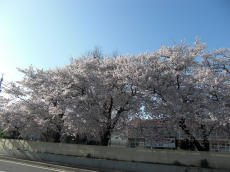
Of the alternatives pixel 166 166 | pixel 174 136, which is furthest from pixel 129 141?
pixel 166 166

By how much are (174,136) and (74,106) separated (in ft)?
27.5

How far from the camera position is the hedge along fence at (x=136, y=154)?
11930 millimetres

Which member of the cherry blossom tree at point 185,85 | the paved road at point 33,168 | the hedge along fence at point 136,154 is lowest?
the paved road at point 33,168

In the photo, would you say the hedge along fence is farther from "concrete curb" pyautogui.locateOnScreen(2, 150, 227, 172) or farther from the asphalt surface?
the asphalt surface

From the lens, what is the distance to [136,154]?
14391 mm

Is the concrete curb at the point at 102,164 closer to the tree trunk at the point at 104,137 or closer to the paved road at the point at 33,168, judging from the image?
the paved road at the point at 33,168

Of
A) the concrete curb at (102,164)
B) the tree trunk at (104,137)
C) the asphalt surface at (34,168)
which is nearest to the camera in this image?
the asphalt surface at (34,168)

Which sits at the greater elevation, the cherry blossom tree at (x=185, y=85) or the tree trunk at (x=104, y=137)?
the cherry blossom tree at (x=185, y=85)

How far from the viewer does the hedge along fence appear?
39.1 feet

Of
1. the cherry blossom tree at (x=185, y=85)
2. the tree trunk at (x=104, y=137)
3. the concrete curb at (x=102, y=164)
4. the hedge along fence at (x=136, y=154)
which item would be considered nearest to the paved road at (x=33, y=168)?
the concrete curb at (x=102, y=164)

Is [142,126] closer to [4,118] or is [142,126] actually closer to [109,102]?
[109,102]

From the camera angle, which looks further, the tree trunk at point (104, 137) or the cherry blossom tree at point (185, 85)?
the tree trunk at point (104, 137)

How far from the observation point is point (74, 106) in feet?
52.0

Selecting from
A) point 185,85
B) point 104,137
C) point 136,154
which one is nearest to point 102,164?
point 104,137
